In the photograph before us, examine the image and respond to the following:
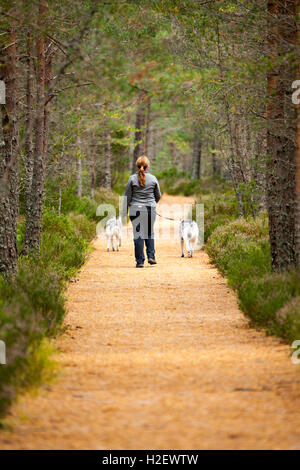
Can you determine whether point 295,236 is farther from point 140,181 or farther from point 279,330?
point 140,181

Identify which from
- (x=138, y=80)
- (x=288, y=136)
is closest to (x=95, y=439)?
(x=138, y=80)

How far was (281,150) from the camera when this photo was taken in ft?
28.8

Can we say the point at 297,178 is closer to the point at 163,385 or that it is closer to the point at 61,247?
the point at 163,385

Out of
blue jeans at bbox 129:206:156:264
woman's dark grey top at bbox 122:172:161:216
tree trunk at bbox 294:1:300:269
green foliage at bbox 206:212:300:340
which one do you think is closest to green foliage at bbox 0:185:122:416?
blue jeans at bbox 129:206:156:264

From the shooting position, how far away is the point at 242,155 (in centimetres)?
1617

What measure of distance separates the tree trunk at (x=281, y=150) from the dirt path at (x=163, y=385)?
46.1 inches

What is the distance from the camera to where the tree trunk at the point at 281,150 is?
333 inches

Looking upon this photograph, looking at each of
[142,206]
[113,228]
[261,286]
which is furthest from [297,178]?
[113,228]

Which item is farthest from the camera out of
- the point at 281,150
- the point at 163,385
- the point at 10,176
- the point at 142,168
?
the point at 142,168

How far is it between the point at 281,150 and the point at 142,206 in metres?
5.42

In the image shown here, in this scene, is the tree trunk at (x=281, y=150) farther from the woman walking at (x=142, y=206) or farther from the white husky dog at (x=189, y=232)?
the white husky dog at (x=189, y=232)

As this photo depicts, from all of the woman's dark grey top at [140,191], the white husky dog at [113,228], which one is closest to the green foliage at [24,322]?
the woman's dark grey top at [140,191]

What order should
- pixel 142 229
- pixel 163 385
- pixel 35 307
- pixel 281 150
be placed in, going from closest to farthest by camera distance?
pixel 163 385 < pixel 35 307 < pixel 281 150 < pixel 142 229

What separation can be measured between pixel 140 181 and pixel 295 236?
5.46 metres
